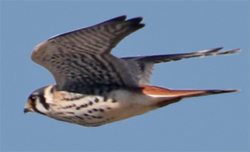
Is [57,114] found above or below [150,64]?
below

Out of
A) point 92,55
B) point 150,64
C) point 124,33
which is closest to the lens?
point 124,33

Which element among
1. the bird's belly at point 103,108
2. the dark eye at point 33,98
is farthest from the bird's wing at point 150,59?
the dark eye at point 33,98

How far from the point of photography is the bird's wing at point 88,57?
710cm

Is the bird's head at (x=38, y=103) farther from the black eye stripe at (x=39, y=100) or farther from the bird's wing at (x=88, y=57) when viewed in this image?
the bird's wing at (x=88, y=57)

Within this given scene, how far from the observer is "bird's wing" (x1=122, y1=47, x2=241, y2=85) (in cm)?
809

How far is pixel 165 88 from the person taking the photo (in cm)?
796

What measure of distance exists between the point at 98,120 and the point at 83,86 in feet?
1.41

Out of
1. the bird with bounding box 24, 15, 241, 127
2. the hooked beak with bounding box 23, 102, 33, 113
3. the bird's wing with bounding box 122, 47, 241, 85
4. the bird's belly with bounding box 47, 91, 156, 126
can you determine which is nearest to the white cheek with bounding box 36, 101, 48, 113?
the bird with bounding box 24, 15, 241, 127

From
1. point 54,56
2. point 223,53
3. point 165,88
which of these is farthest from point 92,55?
point 223,53

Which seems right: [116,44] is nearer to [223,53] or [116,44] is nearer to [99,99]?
[99,99]

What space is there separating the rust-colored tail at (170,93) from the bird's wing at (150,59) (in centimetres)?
22

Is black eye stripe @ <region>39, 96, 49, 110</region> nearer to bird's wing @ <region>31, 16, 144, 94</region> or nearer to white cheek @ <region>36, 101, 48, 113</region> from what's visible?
white cheek @ <region>36, 101, 48, 113</region>

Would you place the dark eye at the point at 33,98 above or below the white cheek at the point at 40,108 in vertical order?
above

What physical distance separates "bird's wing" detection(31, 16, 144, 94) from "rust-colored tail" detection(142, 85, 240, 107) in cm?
20
